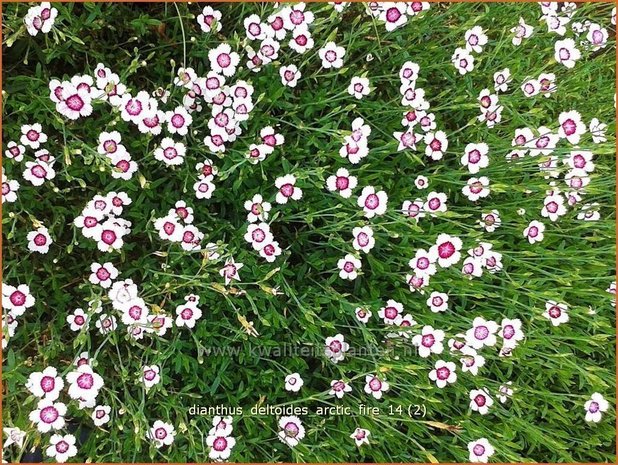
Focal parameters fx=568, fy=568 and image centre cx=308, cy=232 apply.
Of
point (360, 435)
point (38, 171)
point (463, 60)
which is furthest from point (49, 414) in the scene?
point (463, 60)

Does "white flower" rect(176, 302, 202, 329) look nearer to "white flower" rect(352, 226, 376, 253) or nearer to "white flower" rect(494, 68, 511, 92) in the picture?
"white flower" rect(352, 226, 376, 253)

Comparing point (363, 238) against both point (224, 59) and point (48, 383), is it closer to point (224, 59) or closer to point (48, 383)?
point (224, 59)

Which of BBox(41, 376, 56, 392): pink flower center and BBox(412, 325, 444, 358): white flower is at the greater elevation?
BBox(412, 325, 444, 358): white flower

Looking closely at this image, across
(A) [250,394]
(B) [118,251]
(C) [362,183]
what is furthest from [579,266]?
(B) [118,251]

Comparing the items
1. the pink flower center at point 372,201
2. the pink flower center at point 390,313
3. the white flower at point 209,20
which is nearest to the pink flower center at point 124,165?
the white flower at point 209,20

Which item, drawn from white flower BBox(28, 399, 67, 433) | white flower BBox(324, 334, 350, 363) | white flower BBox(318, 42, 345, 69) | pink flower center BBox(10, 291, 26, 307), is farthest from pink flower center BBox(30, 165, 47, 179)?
white flower BBox(324, 334, 350, 363)

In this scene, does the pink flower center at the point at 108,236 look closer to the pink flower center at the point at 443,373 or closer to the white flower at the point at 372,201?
the white flower at the point at 372,201

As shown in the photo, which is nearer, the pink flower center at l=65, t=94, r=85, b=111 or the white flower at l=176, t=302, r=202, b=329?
the pink flower center at l=65, t=94, r=85, b=111

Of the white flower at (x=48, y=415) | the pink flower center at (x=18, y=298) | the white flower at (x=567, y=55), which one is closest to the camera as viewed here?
the white flower at (x=48, y=415)
